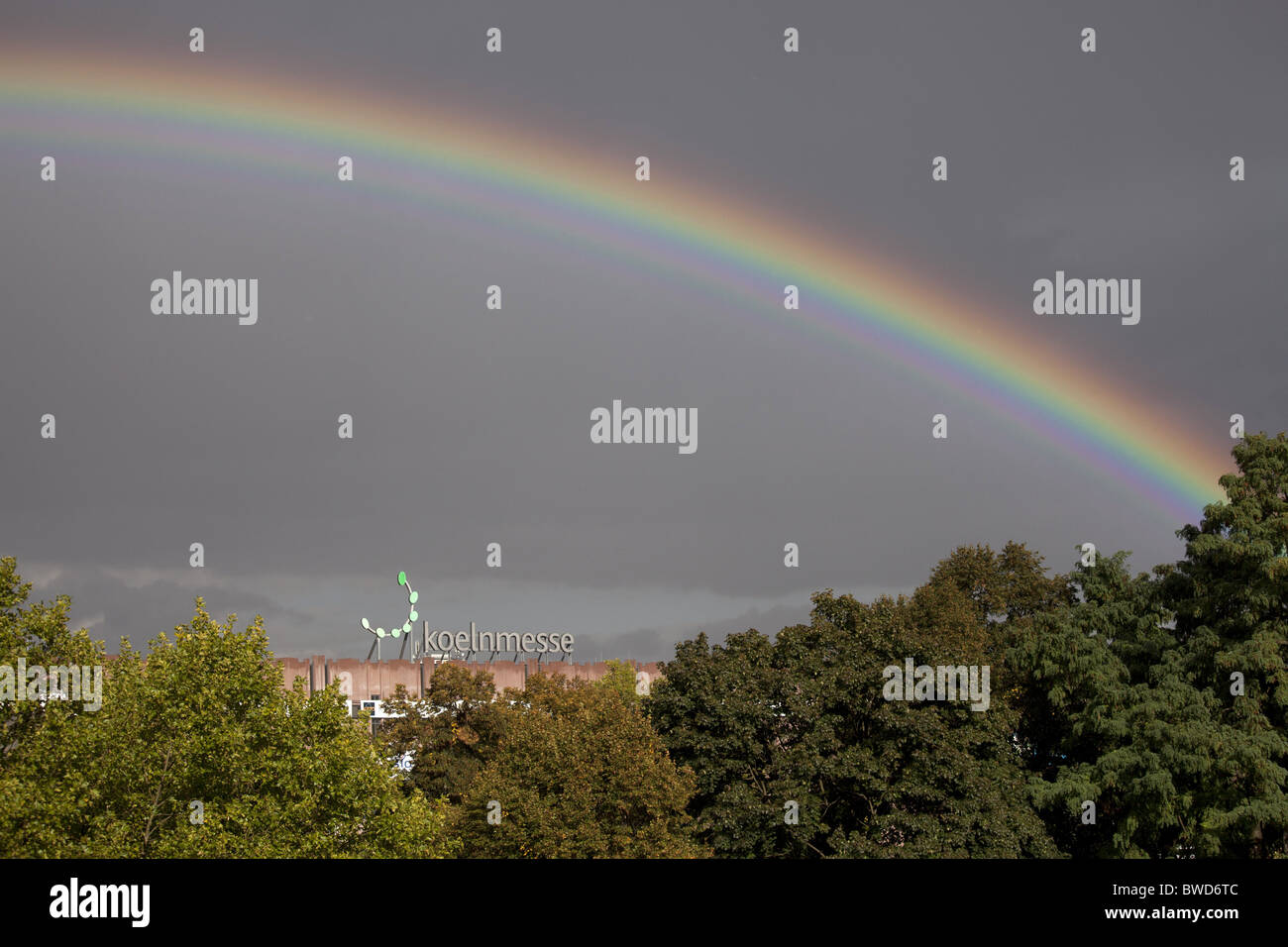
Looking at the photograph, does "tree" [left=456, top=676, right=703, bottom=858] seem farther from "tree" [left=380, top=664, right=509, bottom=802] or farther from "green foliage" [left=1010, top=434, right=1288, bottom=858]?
"green foliage" [left=1010, top=434, right=1288, bottom=858]

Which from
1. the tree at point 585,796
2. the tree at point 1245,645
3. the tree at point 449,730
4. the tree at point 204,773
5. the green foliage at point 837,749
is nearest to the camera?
the tree at point 204,773

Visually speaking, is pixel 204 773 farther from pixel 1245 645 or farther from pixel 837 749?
pixel 1245 645

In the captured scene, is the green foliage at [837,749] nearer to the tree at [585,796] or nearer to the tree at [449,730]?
the tree at [585,796]

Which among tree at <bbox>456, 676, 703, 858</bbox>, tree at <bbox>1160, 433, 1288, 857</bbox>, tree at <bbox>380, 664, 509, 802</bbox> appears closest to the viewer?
tree at <bbox>456, 676, 703, 858</bbox>

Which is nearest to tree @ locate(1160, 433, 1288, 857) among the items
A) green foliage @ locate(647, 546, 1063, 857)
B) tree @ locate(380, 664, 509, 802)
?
green foliage @ locate(647, 546, 1063, 857)

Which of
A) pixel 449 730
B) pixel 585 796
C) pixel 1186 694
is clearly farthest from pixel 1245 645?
pixel 449 730

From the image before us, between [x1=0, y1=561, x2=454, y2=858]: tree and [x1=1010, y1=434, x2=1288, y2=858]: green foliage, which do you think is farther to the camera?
[x1=1010, y1=434, x2=1288, y2=858]: green foliage

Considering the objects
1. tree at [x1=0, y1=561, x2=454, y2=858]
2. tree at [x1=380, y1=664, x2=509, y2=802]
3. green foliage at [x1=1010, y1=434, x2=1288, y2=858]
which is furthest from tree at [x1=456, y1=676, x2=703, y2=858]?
green foliage at [x1=1010, y1=434, x2=1288, y2=858]

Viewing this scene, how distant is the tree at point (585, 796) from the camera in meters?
42.7

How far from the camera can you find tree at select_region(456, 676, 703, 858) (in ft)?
140

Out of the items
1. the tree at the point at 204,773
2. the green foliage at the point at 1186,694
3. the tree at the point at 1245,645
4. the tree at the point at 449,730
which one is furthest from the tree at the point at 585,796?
the tree at the point at 1245,645

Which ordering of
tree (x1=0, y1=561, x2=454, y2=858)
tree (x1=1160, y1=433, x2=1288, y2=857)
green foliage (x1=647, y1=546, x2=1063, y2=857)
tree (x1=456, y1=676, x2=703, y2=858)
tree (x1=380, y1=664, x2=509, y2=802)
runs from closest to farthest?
tree (x1=0, y1=561, x2=454, y2=858) < tree (x1=456, y1=676, x2=703, y2=858) < green foliage (x1=647, y1=546, x2=1063, y2=857) < tree (x1=1160, y1=433, x2=1288, y2=857) < tree (x1=380, y1=664, x2=509, y2=802)
